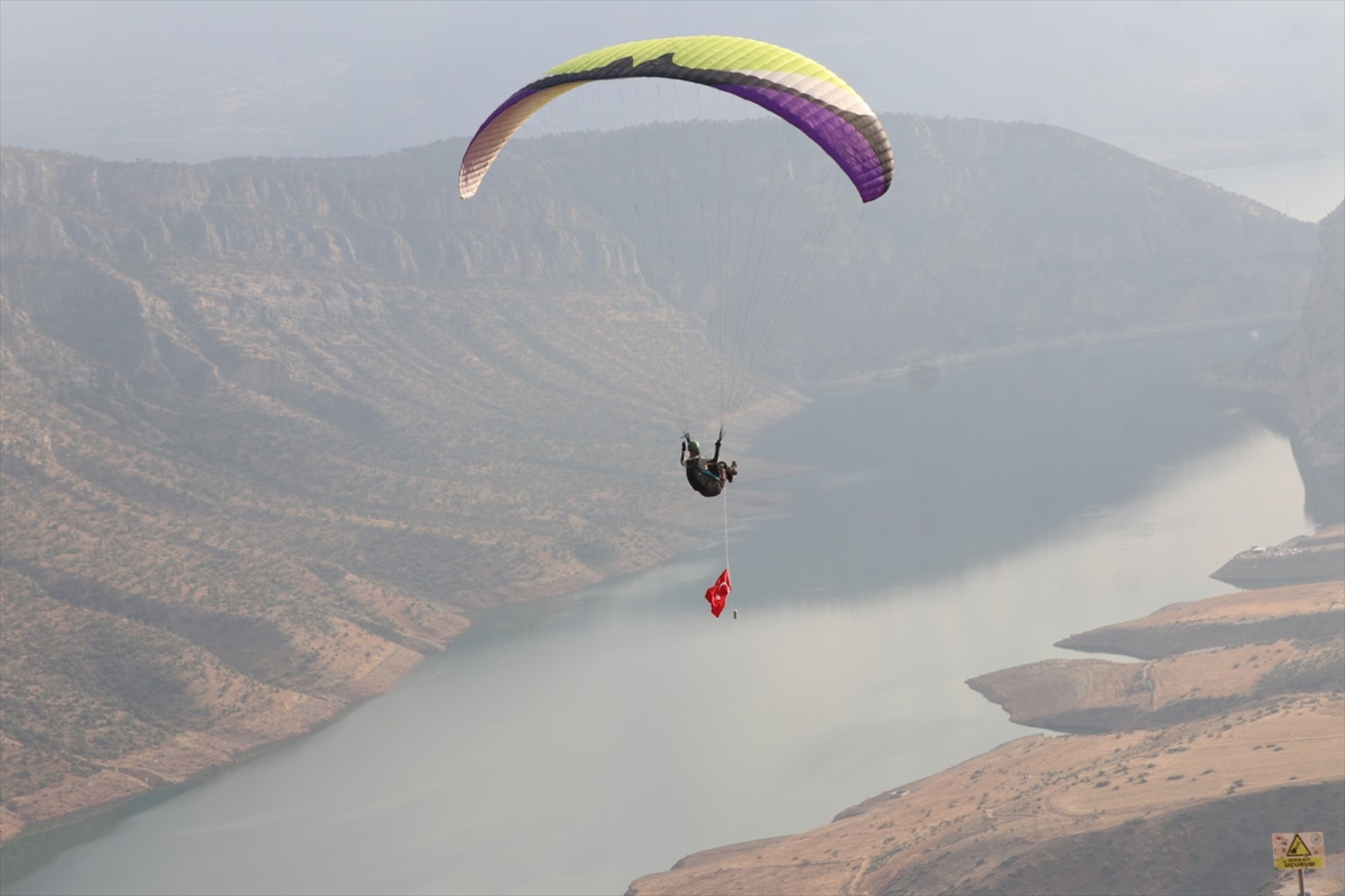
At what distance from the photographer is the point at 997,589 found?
114m

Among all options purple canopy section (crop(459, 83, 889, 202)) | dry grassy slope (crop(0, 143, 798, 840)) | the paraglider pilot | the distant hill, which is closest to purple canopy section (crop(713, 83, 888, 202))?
purple canopy section (crop(459, 83, 889, 202))

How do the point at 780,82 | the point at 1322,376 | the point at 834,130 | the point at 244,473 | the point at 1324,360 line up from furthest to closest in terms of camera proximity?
the point at 1324,360 < the point at 1322,376 < the point at 244,473 < the point at 834,130 < the point at 780,82

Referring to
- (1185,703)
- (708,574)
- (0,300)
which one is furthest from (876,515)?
(0,300)

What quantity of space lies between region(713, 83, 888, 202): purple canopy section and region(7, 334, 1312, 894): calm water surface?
41.3 meters

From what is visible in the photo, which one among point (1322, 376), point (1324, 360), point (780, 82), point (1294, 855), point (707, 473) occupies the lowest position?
point (1294, 855)

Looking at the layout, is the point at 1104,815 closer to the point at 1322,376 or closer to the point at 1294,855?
the point at 1294,855

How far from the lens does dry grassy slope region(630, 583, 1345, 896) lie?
52.7m

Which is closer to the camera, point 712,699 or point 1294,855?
point 1294,855

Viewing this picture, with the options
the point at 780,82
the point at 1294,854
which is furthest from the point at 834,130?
the point at 1294,854

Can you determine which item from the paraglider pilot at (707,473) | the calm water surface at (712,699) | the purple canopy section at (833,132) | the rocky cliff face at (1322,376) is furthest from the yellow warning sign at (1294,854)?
the rocky cliff face at (1322,376)

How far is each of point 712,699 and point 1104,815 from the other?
1404 inches

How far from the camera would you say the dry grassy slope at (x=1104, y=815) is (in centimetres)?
5266

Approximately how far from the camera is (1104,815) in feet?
187

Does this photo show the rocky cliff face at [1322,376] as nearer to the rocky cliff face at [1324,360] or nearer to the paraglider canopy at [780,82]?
the rocky cliff face at [1324,360]
